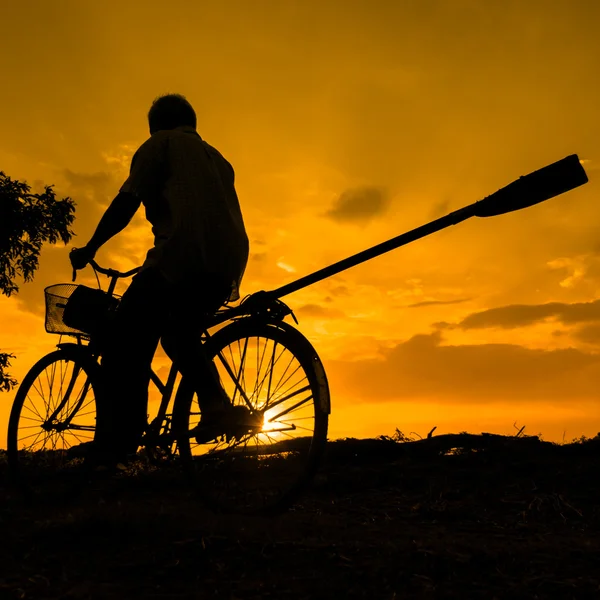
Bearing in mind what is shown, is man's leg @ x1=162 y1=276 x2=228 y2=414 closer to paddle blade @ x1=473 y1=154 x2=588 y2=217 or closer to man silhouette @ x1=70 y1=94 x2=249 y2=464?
man silhouette @ x1=70 y1=94 x2=249 y2=464

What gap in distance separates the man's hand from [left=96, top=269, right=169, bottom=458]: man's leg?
1.70ft

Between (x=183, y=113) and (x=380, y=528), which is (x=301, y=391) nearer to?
(x=380, y=528)

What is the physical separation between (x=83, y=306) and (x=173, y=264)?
46.1 inches

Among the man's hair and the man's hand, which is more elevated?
the man's hair

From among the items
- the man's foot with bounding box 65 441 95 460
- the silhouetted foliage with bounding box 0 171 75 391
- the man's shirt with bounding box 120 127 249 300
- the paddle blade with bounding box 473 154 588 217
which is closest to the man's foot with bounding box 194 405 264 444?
the man's shirt with bounding box 120 127 249 300

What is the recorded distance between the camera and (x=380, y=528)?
4.89m

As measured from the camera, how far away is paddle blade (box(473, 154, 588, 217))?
4.20 meters

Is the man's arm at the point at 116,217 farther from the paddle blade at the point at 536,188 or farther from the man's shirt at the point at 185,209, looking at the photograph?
the paddle blade at the point at 536,188

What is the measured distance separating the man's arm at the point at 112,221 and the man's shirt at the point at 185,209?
0.29ft

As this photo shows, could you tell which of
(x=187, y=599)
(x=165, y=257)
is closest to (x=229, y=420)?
(x=165, y=257)

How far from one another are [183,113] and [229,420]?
2.24 metres

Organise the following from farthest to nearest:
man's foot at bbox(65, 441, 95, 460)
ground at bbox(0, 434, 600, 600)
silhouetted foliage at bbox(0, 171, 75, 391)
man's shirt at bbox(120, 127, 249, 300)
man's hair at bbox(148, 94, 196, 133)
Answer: silhouetted foliage at bbox(0, 171, 75, 391) → man's foot at bbox(65, 441, 95, 460) → man's hair at bbox(148, 94, 196, 133) → man's shirt at bbox(120, 127, 249, 300) → ground at bbox(0, 434, 600, 600)

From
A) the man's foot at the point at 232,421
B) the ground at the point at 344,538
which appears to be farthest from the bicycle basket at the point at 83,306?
the ground at the point at 344,538

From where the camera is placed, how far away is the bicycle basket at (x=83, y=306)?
5.56m
